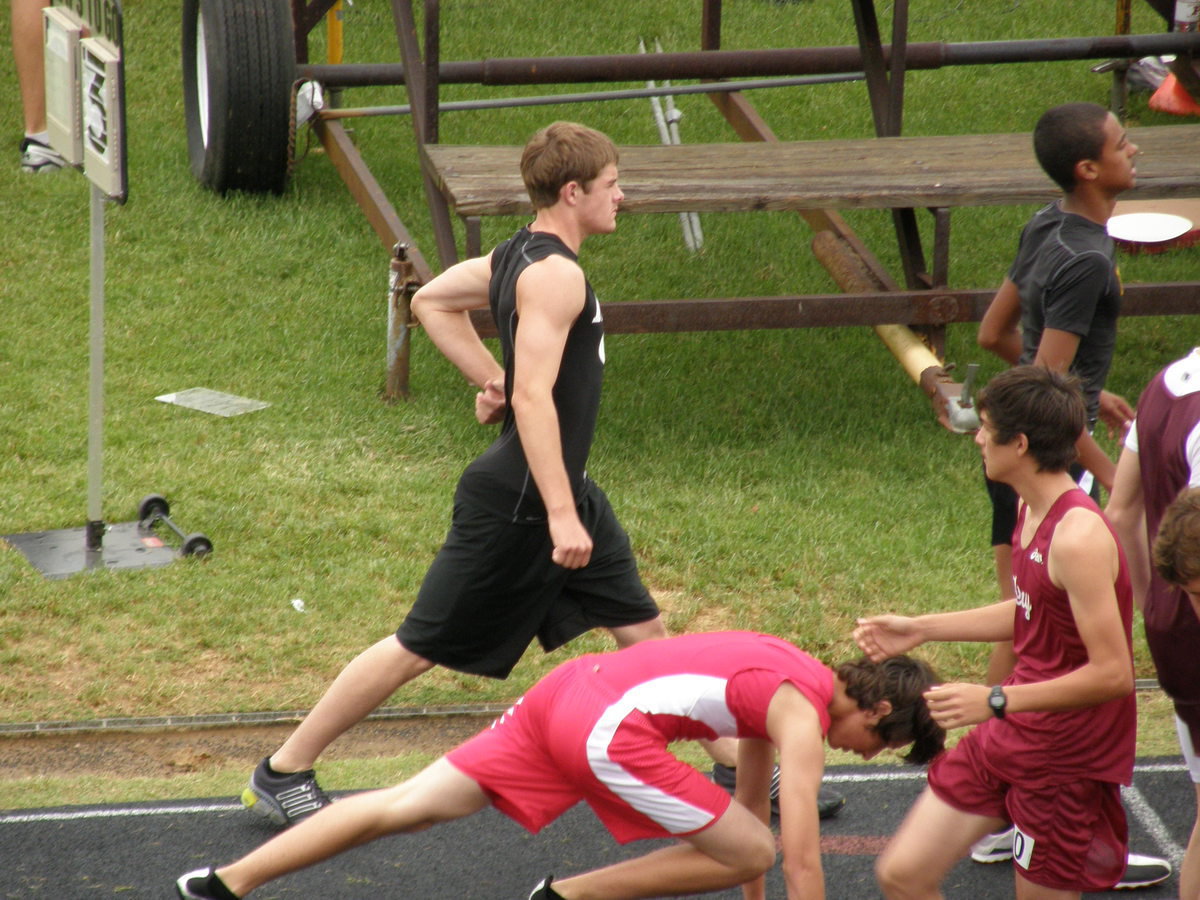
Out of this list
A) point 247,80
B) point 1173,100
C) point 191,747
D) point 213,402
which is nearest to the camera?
→ point 191,747

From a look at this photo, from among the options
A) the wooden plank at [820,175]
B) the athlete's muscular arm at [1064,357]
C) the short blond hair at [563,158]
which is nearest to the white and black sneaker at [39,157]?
the wooden plank at [820,175]

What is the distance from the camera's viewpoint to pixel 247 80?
873cm

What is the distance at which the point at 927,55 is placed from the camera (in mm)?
8930

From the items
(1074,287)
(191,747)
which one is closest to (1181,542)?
(1074,287)

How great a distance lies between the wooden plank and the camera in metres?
6.39

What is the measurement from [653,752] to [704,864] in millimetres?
307

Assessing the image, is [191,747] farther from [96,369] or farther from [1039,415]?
[1039,415]

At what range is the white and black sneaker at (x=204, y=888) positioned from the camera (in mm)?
3480

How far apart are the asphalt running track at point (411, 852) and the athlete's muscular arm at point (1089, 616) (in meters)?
1.08

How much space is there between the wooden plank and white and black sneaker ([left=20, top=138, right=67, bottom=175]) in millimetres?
3437

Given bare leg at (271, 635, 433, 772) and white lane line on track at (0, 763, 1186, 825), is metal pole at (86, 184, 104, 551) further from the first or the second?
bare leg at (271, 635, 433, 772)

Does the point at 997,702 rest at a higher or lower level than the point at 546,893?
higher

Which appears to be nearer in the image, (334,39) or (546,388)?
(546,388)

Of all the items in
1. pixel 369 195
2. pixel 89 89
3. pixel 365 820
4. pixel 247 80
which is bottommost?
pixel 365 820
